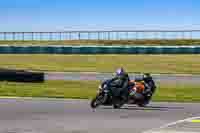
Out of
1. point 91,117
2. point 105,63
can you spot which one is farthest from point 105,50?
point 91,117

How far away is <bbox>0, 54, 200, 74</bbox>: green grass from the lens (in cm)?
4638

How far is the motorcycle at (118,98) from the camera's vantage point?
647 inches

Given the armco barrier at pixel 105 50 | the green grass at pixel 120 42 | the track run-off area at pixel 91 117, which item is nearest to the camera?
the track run-off area at pixel 91 117

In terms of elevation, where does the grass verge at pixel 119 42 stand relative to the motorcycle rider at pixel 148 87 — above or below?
above

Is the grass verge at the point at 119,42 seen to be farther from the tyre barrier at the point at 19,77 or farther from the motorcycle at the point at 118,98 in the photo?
the motorcycle at the point at 118,98

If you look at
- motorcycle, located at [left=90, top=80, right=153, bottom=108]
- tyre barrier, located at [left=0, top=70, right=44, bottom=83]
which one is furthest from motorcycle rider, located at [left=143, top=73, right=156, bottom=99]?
tyre barrier, located at [left=0, top=70, right=44, bottom=83]

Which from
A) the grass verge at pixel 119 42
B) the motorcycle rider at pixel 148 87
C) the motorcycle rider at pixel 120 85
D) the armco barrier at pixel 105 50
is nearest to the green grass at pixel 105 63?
the armco barrier at pixel 105 50

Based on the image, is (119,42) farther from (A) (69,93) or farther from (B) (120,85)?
(B) (120,85)

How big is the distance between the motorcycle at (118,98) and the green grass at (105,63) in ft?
88.6

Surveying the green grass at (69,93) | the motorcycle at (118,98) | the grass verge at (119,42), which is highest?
the grass verge at (119,42)

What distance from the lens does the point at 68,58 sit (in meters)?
53.7

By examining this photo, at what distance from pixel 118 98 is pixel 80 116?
240cm

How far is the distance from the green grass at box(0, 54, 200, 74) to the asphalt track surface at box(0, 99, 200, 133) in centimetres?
2706

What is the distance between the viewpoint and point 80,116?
14578mm
